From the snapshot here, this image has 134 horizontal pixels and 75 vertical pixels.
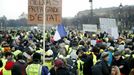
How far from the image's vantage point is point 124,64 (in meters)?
12.1

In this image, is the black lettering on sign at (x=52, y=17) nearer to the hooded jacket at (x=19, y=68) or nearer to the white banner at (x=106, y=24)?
the hooded jacket at (x=19, y=68)

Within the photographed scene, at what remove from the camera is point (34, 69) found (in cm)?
1012

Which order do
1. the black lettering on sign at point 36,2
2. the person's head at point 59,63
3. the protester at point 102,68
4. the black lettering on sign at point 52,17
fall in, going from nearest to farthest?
1. the person's head at point 59,63
2. the protester at point 102,68
3. the black lettering on sign at point 52,17
4. the black lettering on sign at point 36,2

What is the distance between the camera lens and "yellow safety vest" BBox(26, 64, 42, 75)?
1005 cm

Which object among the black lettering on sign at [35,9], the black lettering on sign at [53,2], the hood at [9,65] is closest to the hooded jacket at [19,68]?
the hood at [9,65]

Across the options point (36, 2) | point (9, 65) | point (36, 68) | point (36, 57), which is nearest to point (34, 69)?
point (36, 68)

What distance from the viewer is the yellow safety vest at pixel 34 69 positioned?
10.0m

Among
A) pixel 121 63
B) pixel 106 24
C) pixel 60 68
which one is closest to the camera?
pixel 60 68

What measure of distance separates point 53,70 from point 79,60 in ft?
6.54

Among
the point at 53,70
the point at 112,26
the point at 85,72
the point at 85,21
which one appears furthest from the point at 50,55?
the point at 85,21

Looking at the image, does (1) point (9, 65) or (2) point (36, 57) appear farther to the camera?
(1) point (9, 65)

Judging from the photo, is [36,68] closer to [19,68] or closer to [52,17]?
[19,68]

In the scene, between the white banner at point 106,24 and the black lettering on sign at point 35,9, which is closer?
the black lettering on sign at point 35,9

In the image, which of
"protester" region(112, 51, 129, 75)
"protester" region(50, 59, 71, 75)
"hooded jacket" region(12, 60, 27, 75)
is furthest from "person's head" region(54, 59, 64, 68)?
"protester" region(112, 51, 129, 75)
